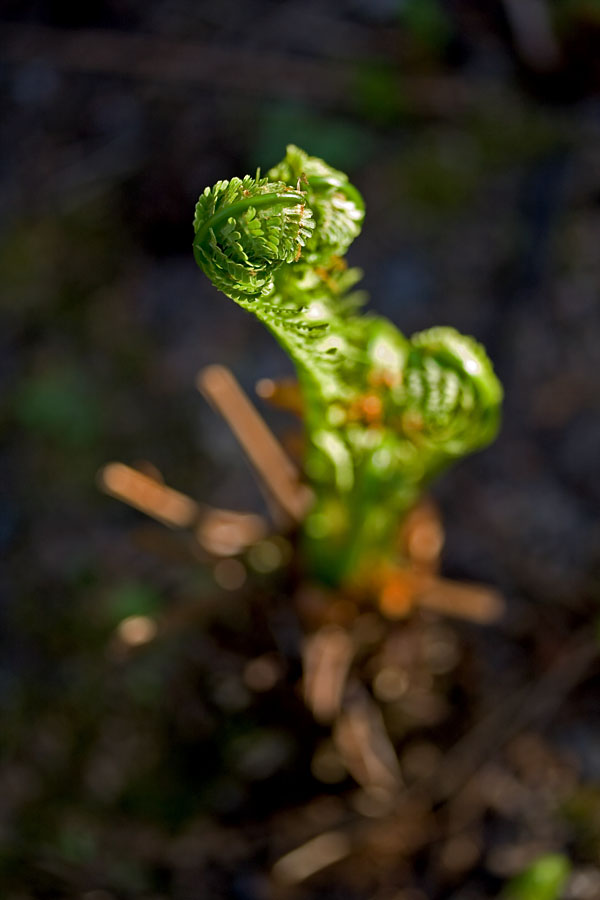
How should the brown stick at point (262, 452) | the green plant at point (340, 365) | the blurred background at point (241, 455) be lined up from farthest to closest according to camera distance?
1. the blurred background at point (241, 455)
2. the brown stick at point (262, 452)
3. the green plant at point (340, 365)

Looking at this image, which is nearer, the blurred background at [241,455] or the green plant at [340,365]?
the green plant at [340,365]

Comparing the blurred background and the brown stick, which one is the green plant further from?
the blurred background

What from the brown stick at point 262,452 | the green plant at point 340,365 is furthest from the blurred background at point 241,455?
the green plant at point 340,365

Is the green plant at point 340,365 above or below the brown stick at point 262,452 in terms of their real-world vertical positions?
above

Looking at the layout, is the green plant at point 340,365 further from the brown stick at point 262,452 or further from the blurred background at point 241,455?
→ the blurred background at point 241,455

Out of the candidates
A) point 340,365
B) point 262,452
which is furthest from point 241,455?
point 340,365

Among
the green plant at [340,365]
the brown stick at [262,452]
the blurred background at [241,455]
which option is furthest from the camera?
the blurred background at [241,455]

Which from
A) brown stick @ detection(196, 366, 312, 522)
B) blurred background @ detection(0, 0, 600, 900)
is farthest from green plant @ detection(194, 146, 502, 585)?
blurred background @ detection(0, 0, 600, 900)
